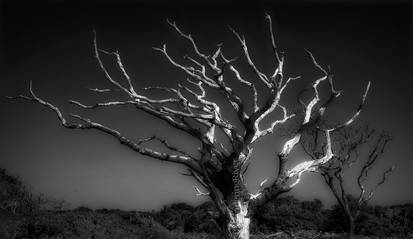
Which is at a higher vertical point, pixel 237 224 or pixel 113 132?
pixel 113 132

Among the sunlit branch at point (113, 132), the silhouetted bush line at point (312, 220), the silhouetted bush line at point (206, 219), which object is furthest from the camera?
the silhouetted bush line at point (312, 220)

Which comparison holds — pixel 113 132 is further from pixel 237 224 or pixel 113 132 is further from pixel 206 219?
pixel 206 219

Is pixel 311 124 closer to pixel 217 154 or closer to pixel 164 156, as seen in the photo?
pixel 217 154

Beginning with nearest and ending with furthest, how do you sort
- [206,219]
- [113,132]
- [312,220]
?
1. [113,132]
2. [206,219]
3. [312,220]

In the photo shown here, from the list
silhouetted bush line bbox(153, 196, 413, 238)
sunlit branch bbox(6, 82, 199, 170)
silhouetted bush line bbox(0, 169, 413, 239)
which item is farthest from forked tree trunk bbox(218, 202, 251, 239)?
silhouetted bush line bbox(153, 196, 413, 238)

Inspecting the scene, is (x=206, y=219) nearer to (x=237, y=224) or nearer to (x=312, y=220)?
(x=312, y=220)

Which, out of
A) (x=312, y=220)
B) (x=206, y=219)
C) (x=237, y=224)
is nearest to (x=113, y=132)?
(x=237, y=224)

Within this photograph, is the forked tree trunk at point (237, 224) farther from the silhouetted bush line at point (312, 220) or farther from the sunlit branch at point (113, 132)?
the silhouetted bush line at point (312, 220)

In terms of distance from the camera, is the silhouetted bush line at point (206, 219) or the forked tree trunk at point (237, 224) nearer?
the forked tree trunk at point (237, 224)

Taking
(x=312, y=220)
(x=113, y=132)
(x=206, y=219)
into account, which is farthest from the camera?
(x=312, y=220)

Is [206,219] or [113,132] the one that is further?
[206,219]

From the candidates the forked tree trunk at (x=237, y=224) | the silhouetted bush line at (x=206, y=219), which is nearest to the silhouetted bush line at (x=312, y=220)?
the silhouetted bush line at (x=206, y=219)

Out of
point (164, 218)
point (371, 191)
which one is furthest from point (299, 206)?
point (371, 191)

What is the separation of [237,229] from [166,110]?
2.67 metres
